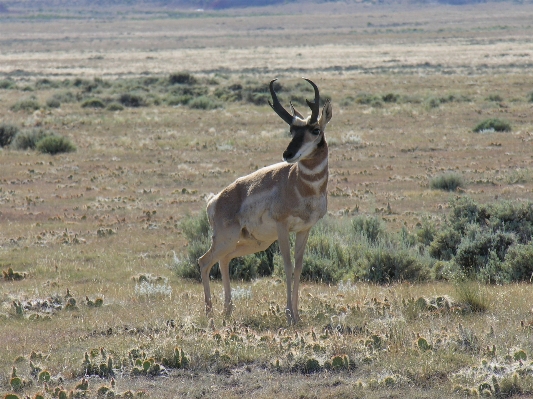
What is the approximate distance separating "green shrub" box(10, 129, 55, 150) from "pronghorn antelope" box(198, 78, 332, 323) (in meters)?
20.5

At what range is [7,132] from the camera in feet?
94.7

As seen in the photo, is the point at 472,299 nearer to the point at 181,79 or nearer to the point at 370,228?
the point at 370,228

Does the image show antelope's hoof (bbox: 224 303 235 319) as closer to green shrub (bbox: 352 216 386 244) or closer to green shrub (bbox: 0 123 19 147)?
green shrub (bbox: 352 216 386 244)

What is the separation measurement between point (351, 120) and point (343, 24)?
162891mm

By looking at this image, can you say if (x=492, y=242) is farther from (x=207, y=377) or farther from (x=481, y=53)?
→ (x=481, y=53)

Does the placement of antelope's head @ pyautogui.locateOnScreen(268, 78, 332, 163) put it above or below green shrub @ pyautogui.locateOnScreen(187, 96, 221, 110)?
above

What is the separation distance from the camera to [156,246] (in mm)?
14531

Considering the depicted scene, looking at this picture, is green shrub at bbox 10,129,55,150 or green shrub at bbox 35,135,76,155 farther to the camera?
green shrub at bbox 10,129,55,150

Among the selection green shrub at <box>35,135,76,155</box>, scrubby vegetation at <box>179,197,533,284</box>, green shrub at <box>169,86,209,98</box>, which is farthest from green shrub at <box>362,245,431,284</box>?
green shrub at <box>169,86,209,98</box>

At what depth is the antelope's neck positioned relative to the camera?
→ 777 cm

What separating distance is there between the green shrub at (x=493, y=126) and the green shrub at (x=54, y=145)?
15026 millimetres

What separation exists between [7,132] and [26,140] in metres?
1.44

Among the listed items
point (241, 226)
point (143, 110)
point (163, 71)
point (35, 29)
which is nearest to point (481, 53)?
point (163, 71)

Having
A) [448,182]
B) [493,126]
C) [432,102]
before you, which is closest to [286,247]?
[448,182]
